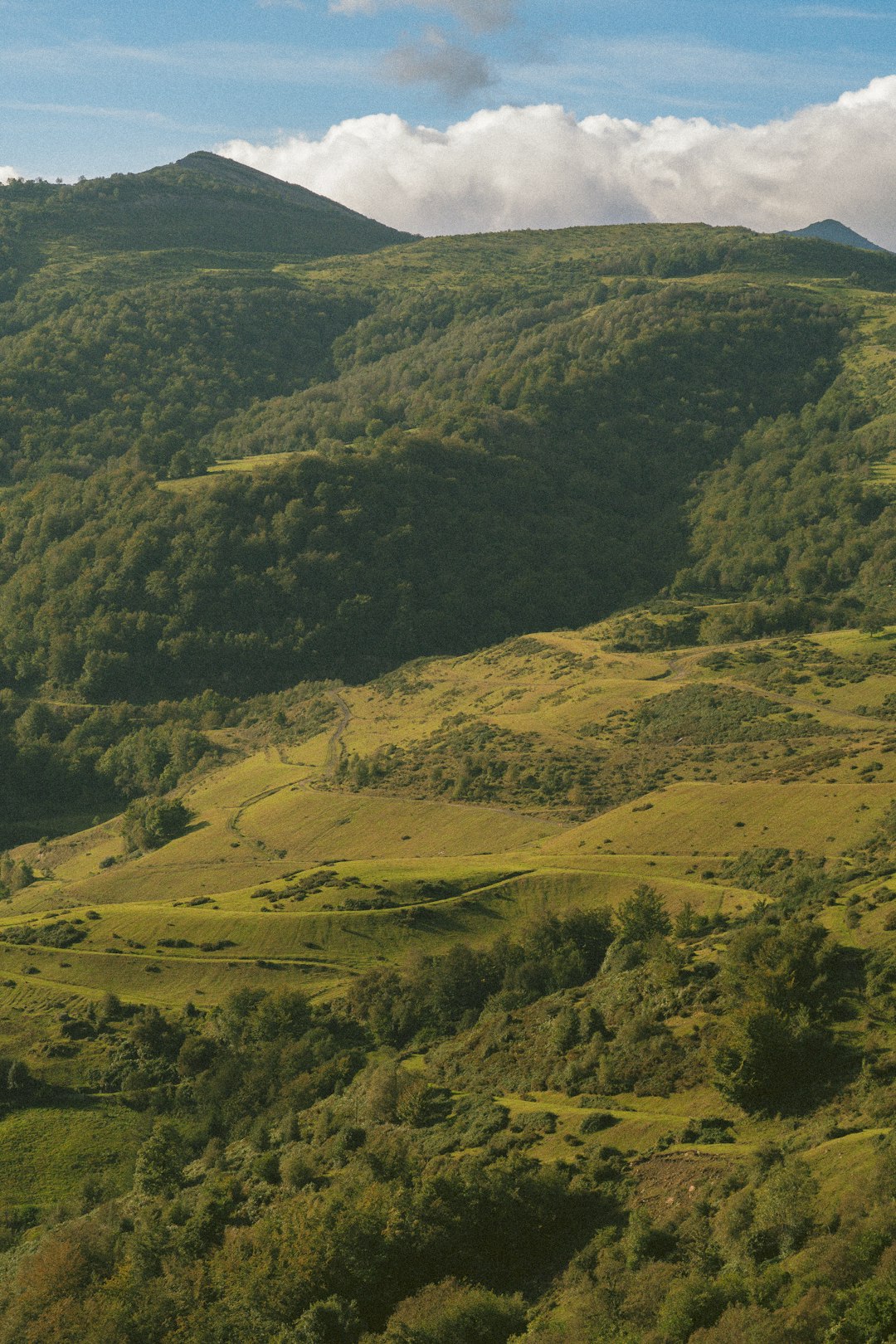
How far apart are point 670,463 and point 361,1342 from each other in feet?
592

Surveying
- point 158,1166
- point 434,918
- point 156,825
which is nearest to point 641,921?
point 434,918

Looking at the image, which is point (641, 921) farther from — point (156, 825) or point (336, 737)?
point (336, 737)

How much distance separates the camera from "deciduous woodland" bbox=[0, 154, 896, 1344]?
34.0 metres

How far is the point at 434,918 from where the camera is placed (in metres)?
70.6

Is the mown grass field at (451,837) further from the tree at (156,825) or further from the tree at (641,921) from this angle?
the tree at (641,921)

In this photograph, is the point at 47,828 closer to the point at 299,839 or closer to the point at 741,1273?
the point at 299,839

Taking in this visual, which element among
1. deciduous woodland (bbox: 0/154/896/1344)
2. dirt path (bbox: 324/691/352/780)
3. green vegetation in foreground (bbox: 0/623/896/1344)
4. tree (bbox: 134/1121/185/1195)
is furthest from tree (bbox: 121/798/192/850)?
tree (bbox: 134/1121/185/1195)

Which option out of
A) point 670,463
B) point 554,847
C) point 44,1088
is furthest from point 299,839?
point 670,463

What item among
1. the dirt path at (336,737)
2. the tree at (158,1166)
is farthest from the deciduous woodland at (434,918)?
the dirt path at (336,737)

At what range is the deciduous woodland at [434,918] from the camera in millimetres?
33969

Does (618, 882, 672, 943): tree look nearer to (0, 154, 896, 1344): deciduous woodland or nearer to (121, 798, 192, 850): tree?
(0, 154, 896, 1344): deciduous woodland

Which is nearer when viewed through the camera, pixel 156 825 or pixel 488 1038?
pixel 488 1038

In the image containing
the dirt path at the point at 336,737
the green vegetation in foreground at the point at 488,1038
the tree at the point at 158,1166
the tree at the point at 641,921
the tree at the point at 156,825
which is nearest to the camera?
the green vegetation in foreground at the point at 488,1038

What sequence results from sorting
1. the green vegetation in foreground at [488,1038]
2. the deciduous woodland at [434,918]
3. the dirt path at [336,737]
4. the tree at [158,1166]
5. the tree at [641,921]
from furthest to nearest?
the dirt path at [336,737]
the tree at [641,921]
the tree at [158,1166]
the deciduous woodland at [434,918]
the green vegetation in foreground at [488,1038]
